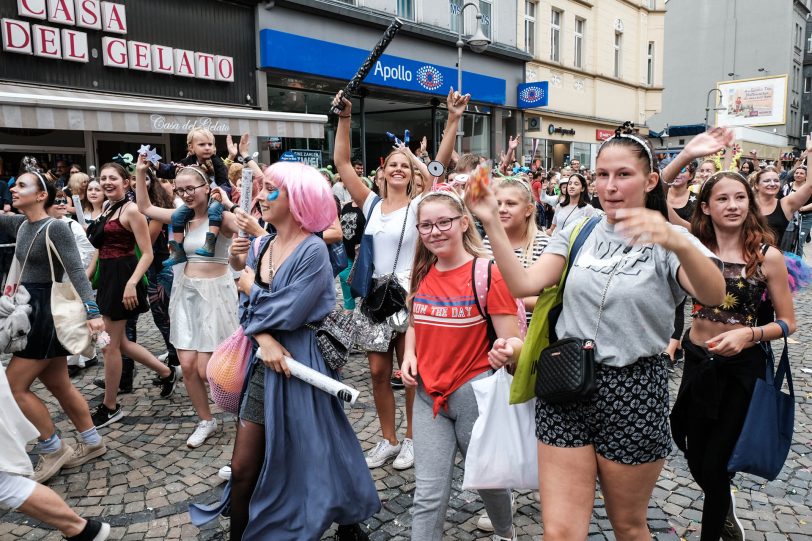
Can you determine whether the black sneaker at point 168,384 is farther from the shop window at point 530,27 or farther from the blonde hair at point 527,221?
the shop window at point 530,27

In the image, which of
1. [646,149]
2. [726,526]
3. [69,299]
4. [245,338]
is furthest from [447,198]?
[69,299]

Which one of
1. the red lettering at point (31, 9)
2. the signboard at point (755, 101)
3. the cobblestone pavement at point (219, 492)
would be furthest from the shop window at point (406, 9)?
the signboard at point (755, 101)

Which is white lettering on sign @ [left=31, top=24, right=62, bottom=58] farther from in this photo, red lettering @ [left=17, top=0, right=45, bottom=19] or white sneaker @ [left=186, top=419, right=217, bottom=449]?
white sneaker @ [left=186, top=419, right=217, bottom=449]

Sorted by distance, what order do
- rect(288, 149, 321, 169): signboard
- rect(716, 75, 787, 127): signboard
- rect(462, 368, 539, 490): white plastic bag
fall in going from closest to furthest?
rect(462, 368, 539, 490): white plastic bag < rect(288, 149, 321, 169): signboard < rect(716, 75, 787, 127): signboard

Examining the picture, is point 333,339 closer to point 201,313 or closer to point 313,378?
point 313,378

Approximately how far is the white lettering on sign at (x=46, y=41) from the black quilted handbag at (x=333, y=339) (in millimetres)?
10727

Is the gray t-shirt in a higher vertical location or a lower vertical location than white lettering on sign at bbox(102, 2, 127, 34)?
lower

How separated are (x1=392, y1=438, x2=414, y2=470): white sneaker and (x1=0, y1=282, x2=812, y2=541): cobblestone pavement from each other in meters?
0.05

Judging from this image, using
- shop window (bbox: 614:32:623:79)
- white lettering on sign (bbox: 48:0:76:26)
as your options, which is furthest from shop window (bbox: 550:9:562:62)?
white lettering on sign (bbox: 48:0:76:26)

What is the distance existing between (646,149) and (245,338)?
1.93 metres

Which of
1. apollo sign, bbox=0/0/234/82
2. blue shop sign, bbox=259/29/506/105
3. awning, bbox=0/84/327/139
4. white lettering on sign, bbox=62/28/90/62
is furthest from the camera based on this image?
blue shop sign, bbox=259/29/506/105

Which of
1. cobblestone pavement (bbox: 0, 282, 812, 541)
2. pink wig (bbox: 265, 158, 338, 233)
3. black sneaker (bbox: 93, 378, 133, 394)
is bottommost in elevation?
cobblestone pavement (bbox: 0, 282, 812, 541)

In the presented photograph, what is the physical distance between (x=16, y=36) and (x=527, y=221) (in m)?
10.6

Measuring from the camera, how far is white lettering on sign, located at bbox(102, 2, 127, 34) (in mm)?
10969
